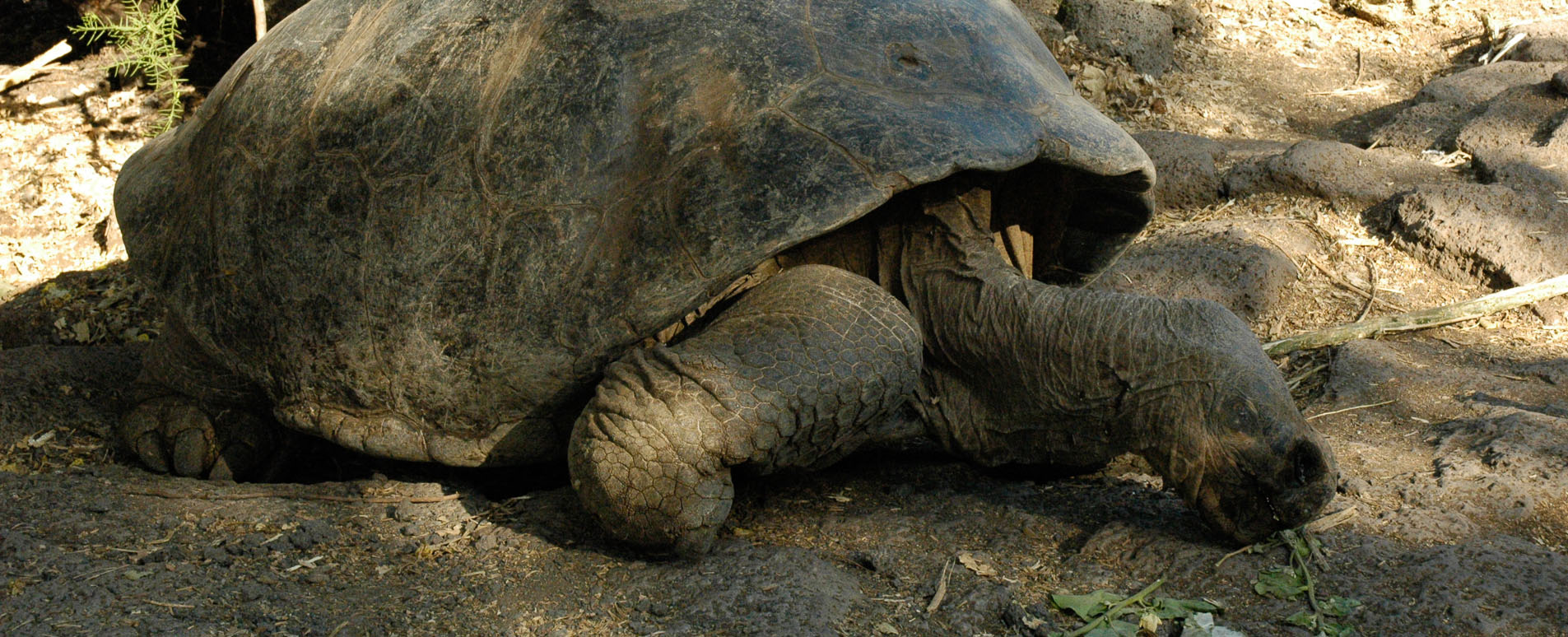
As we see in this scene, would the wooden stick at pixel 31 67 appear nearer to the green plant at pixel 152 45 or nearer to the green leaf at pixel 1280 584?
the green plant at pixel 152 45

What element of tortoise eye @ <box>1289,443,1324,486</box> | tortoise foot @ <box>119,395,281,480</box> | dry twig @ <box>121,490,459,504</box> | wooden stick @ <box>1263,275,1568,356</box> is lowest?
wooden stick @ <box>1263,275,1568,356</box>

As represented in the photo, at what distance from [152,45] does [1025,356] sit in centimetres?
503

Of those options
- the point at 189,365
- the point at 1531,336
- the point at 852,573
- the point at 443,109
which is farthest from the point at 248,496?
the point at 1531,336

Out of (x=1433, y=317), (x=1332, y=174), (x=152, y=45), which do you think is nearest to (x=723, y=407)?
→ (x=1433, y=317)

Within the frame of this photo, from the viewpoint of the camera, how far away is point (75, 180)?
5965 mm

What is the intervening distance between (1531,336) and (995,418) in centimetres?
231

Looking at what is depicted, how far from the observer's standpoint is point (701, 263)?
2.72 metres

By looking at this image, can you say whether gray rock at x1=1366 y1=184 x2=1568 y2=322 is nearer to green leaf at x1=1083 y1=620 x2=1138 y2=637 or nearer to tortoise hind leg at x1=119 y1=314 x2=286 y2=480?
green leaf at x1=1083 y1=620 x2=1138 y2=637

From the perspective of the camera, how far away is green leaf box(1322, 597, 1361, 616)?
245 centimetres

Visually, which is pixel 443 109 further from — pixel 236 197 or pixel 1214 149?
pixel 1214 149

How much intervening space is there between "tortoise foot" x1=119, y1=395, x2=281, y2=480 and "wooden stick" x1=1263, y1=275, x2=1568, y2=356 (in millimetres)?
3457

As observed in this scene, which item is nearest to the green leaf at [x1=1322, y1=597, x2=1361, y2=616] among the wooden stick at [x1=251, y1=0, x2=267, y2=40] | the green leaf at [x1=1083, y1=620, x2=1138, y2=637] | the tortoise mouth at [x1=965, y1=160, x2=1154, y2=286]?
the green leaf at [x1=1083, y1=620, x2=1138, y2=637]

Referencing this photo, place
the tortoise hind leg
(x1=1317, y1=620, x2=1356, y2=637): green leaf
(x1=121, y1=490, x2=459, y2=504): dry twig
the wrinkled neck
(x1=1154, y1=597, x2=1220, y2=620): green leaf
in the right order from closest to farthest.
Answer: (x1=1317, y1=620, x2=1356, y2=637): green leaf < (x1=1154, y1=597, x2=1220, y2=620): green leaf < the wrinkled neck < (x1=121, y1=490, x2=459, y2=504): dry twig < the tortoise hind leg

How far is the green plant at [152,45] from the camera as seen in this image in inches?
229
